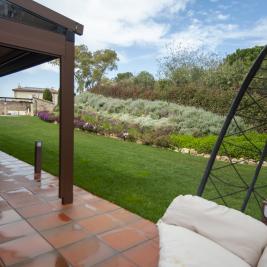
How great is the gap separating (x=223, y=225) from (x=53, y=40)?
2.77m

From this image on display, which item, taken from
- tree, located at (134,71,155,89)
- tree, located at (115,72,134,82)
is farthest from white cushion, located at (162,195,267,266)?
tree, located at (115,72,134,82)

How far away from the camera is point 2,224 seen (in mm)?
2951

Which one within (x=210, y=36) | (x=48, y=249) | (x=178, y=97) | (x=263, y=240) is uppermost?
(x=210, y=36)

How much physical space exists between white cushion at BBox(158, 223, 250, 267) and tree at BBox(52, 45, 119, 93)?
24.1 m

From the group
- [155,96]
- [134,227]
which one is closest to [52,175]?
[134,227]

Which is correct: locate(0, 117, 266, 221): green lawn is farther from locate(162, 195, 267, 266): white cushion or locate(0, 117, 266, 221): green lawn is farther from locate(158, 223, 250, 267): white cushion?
locate(158, 223, 250, 267): white cushion

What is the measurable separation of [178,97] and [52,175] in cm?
846

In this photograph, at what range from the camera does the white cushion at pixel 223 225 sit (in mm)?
1823

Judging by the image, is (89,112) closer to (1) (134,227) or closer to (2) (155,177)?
(2) (155,177)

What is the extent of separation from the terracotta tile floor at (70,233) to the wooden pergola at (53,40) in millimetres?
380

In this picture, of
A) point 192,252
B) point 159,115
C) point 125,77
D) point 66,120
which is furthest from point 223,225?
point 125,77

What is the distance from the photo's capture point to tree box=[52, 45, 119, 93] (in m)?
25.2

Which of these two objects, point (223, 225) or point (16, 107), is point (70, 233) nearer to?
point (223, 225)

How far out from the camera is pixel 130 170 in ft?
17.7
